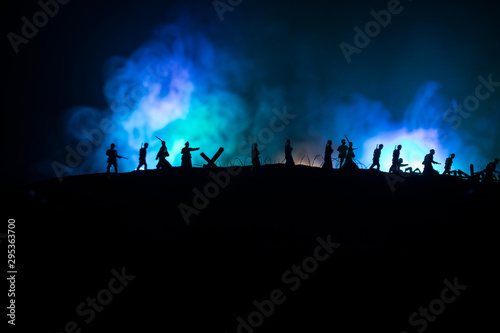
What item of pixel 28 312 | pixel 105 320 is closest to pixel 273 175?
pixel 105 320

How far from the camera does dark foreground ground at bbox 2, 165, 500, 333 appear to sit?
36.0 feet

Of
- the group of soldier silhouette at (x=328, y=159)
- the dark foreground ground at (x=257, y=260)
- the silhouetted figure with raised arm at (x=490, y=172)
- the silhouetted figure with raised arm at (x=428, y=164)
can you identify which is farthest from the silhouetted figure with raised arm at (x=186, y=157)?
the silhouetted figure with raised arm at (x=490, y=172)

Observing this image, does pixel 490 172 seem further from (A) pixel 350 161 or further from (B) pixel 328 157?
(B) pixel 328 157

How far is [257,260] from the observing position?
13023mm

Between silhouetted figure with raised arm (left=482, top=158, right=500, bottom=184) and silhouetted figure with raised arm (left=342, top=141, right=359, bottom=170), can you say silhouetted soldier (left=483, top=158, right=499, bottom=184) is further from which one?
silhouetted figure with raised arm (left=342, top=141, right=359, bottom=170)

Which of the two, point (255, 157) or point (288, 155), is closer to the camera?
point (255, 157)

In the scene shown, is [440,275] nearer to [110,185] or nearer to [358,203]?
[358,203]

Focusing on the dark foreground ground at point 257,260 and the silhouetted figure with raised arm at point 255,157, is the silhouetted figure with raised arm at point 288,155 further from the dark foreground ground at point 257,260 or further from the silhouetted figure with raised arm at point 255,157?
the dark foreground ground at point 257,260

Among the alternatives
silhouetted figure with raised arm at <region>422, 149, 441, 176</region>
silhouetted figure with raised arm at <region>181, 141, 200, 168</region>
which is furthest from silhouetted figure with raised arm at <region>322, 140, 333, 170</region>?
silhouetted figure with raised arm at <region>181, 141, 200, 168</region>

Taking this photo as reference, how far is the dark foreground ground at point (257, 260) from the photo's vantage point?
1097 centimetres

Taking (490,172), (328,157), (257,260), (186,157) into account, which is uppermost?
(186,157)

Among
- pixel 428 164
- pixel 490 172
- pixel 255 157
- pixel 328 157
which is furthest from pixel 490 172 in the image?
pixel 255 157

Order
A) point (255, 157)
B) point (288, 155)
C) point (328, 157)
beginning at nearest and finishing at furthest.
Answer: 1. point (255, 157)
2. point (288, 155)
3. point (328, 157)

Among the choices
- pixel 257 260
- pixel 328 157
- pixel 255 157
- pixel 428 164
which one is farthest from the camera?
pixel 428 164
